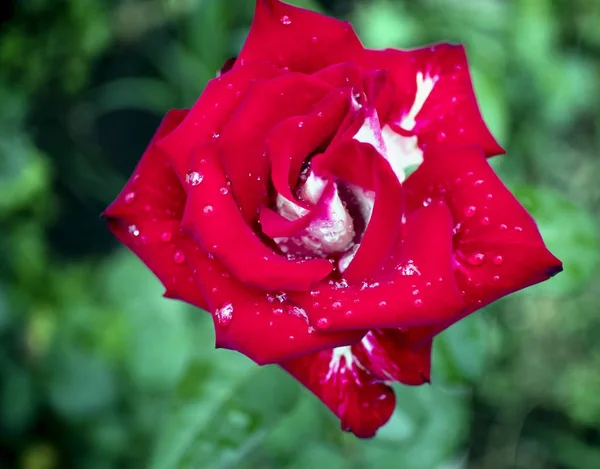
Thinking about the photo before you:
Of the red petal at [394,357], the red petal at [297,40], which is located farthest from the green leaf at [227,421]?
the red petal at [297,40]

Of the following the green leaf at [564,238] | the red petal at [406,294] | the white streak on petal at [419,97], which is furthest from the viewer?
the green leaf at [564,238]

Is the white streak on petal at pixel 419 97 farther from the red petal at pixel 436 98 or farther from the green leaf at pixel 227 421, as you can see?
the green leaf at pixel 227 421

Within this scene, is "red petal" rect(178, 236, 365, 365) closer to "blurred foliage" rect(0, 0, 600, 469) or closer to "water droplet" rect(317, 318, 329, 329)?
"water droplet" rect(317, 318, 329, 329)

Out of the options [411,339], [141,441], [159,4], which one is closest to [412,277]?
[411,339]

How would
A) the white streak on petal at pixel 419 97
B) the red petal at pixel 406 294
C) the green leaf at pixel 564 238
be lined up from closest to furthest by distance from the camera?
the red petal at pixel 406 294, the white streak on petal at pixel 419 97, the green leaf at pixel 564 238

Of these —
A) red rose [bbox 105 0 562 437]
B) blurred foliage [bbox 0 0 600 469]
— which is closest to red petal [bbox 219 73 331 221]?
red rose [bbox 105 0 562 437]

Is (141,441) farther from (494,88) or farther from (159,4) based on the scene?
(159,4)
